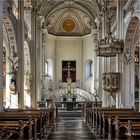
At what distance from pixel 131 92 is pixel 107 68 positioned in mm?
8981

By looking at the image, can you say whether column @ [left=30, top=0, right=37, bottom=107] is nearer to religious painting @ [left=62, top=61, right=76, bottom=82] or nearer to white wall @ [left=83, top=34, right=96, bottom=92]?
white wall @ [left=83, top=34, right=96, bottom=92]

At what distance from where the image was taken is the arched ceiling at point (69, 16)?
37125 millimetres

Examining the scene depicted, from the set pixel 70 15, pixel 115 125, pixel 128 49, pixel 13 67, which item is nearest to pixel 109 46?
pixel 128 49

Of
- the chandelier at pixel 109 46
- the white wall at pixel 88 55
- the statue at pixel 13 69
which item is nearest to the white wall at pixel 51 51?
the white wall at pixel 88 55

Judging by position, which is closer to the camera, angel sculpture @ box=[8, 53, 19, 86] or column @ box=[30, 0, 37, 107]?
angel sculpture @ box=[8, 53, 19, 86]

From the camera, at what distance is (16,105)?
20.9 m

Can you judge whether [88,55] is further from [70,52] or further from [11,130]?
[11,130]

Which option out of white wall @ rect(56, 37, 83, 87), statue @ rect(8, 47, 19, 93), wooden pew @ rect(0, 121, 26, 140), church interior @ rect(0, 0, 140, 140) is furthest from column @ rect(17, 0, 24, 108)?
white wall @ rect(56, 37, 83, 87)

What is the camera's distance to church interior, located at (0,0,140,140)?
13.5 meters

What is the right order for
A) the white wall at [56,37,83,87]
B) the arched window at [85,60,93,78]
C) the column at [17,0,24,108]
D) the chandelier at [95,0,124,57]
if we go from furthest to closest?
the white wall at [56,37,83,87] → the arched window at [85,60,93,78] → the chandelier at [95,0,124,57] → the column at [17,0,24,108]

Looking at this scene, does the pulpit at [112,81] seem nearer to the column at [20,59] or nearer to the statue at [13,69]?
the column at [20,59]

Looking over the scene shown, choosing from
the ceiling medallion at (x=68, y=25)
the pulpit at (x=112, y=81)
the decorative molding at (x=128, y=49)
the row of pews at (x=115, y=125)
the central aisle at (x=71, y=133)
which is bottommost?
the central aisle at (x=71, y=133)

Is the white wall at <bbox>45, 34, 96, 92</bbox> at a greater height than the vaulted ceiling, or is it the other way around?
the vaulted ceiling

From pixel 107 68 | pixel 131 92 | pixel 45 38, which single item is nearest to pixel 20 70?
pixel 131 92
